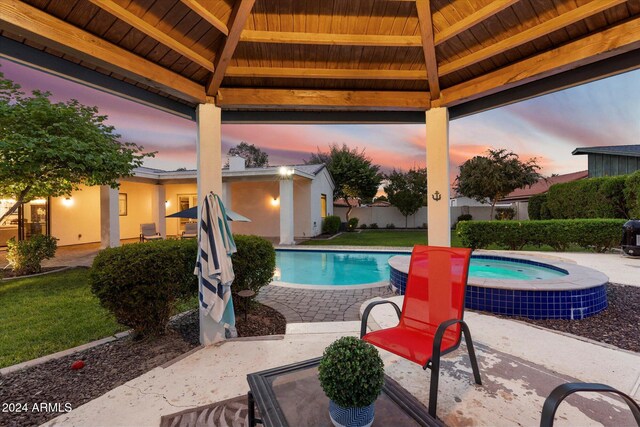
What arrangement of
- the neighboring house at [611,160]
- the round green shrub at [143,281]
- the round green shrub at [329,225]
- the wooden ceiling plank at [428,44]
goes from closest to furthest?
the wooden ceiling plank at [428,44] → the round green shrub at [143,281] → the neighboring house at [611,160] → the round green shrub at [329,225]

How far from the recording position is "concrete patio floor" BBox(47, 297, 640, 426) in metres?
2.20

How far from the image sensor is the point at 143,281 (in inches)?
137

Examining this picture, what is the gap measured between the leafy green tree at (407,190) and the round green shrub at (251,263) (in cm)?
1953

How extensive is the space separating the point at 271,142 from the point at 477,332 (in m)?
23.7

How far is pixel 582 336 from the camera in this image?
11.9 ft

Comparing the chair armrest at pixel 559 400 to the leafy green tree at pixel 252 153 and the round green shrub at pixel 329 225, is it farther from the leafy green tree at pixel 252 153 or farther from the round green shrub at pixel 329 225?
the leafy green tree at pixel 252 153

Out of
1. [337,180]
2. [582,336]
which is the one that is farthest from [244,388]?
[337,180]

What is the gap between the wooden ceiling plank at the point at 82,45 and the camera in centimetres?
232

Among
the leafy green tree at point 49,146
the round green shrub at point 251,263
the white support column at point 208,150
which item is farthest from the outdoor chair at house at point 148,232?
the white support column at point 208,150

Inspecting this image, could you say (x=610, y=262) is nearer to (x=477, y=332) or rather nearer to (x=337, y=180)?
(x=477, y=332)

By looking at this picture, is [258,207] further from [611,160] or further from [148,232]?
[611,160]

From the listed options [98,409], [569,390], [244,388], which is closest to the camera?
[569,390]

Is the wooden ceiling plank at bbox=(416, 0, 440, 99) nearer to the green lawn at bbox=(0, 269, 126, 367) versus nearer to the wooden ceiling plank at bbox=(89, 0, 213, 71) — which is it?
the wooden ceiling plank at bbox=(89, 0, 213, 71)

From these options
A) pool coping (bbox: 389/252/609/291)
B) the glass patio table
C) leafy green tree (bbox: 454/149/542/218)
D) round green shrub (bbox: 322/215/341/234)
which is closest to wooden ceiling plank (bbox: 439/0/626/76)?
pool coping (bbox: 389/252/609/291)
